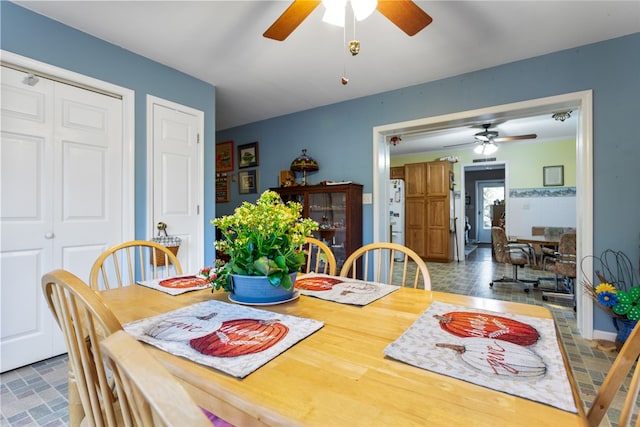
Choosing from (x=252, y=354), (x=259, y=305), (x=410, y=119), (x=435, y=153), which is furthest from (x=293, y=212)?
(x=435, y=153)

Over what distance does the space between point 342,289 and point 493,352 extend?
2.17 feet

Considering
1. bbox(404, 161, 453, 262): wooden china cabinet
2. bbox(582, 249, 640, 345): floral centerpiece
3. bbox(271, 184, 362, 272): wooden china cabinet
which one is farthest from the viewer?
bbox(404, 161, 453, 262): wooden china cabinet

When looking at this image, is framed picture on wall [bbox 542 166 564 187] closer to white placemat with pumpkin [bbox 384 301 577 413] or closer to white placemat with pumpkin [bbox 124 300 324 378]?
white placemat with pumpkin [bbox 384 301 577 413]

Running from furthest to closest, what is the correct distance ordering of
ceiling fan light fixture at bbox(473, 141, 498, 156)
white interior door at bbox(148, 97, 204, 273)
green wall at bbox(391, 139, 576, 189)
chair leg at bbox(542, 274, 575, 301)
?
green wall at bbox(391, 139, 576, 189)
ceiling fan light fixture at bbox(473, 141, 498, 156)
chair leg at bbox(542, 274, 575, 301)
white interior door at bbox(148, 97, 204, 273)

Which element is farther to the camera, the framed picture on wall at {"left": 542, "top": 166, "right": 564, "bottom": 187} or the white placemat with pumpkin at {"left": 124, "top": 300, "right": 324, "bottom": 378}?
the framed picture on wall at {"left": 542, "top": 166, "right": 564, "bottom": 187}

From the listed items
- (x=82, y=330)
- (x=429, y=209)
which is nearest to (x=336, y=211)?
(x=82, y=330)

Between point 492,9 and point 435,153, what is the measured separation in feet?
15.4

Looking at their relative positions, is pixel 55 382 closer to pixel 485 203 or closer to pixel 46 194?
pixel 46 194

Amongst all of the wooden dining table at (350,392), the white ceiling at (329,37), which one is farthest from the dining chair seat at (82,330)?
the white ceiling at (329,37)

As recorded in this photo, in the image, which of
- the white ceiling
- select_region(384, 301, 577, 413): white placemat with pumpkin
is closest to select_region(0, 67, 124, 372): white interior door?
the white ceiling

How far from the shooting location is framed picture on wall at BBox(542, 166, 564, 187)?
558 cm

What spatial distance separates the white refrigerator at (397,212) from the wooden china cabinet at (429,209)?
0.14 m

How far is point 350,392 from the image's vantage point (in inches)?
22.5

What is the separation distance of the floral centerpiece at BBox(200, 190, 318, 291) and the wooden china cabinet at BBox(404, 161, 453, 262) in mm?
5348
